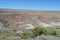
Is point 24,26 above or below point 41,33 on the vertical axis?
below

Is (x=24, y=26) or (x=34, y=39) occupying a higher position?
(x=34, y=39)

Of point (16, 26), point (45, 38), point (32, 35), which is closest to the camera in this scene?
point (45, 38)

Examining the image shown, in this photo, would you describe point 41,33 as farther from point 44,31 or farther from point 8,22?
point 8,22

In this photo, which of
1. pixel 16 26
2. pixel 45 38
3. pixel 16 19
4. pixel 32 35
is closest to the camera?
pixel 45 38

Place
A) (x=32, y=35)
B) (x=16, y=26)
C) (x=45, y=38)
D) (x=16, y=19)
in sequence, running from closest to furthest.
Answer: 1. (x=45, y=38)
2. (x=32, y=35)
3. (x=16, y=26)
4. (x=16, y=19)

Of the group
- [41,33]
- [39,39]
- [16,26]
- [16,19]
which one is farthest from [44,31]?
[16,19]

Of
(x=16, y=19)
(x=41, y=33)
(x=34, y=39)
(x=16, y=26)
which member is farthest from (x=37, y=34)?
(x=16, y=19)

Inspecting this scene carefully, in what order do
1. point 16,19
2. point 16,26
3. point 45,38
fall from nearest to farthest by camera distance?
point 45,38
point 16,26
point 16,19

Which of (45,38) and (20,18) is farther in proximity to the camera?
(20,18)

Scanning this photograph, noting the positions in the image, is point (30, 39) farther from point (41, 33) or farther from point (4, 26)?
point (4, 26)
